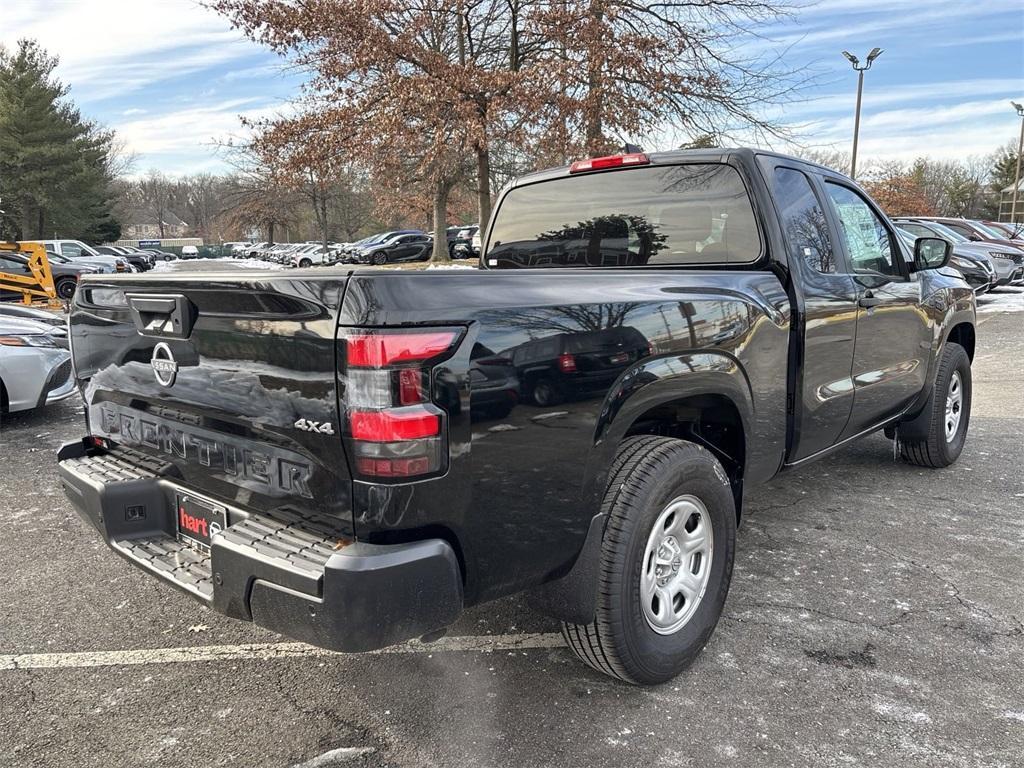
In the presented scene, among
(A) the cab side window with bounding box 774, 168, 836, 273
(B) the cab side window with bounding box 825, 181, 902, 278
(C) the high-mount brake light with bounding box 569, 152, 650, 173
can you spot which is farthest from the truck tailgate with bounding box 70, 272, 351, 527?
(B) the cab side window with bounding box 825, 181, 902, 278

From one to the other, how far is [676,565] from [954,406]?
145 inches

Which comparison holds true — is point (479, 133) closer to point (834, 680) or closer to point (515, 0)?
point (515, 0)

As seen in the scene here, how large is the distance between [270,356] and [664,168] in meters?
2.25

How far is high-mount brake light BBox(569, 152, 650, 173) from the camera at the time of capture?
3.65 m

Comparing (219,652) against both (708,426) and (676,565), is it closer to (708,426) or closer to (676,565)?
(676,565)

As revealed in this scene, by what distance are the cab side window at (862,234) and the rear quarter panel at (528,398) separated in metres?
1.43

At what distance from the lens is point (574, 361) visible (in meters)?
2.30

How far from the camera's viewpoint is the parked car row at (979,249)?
16.1 metres

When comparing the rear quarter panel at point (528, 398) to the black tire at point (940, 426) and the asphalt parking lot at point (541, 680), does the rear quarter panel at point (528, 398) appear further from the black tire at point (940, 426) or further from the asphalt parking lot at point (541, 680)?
the black tire at point (940, 426)

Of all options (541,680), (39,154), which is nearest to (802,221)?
(541,680)

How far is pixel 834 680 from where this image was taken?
9.00 ft

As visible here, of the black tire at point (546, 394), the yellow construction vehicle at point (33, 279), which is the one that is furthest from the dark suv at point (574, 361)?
the yellow construction vehicle at point (33, 279)

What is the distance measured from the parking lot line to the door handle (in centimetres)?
222

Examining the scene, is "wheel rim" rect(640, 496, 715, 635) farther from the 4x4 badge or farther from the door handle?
the door handle
